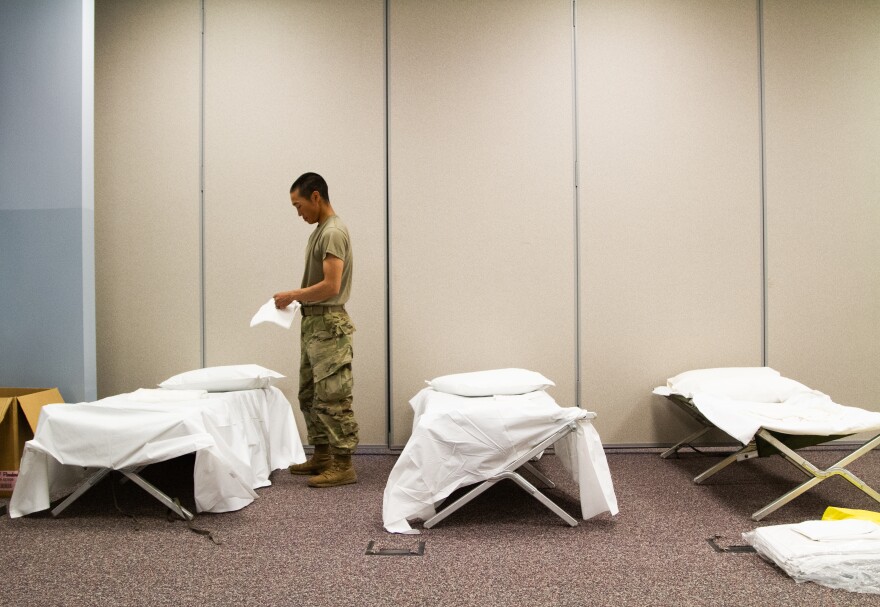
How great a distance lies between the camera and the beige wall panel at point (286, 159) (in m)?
3.86

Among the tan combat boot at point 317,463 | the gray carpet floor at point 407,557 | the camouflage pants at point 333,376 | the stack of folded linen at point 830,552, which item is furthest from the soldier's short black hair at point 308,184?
the stack of folded linen at point 830,552

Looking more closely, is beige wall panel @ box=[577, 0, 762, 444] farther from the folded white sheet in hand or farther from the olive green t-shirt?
the olive green t-shirt

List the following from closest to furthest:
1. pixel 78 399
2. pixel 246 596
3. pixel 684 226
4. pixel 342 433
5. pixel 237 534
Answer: pixel 246 596 < pixel 237 534 < pixel 342 433 < pixel 78 399 < pixel 684 226

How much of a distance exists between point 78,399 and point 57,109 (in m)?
1.61

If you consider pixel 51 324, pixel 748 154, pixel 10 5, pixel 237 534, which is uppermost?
pixel 10 5

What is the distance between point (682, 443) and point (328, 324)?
216 centimetres

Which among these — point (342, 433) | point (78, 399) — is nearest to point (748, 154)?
point (342, 433)

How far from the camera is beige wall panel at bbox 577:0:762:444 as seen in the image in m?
3.85

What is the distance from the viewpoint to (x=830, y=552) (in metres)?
1.94

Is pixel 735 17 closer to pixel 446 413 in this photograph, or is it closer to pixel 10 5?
pixel 446 413

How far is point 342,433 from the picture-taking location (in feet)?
9.97

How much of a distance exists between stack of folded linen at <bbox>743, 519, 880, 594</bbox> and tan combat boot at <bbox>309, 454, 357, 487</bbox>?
6.03 feet

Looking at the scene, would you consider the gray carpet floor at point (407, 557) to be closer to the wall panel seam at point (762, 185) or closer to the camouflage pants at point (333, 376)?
the camouflage pants at point (333, 376)

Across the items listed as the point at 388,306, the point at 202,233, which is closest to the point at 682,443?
the point at 388,306
